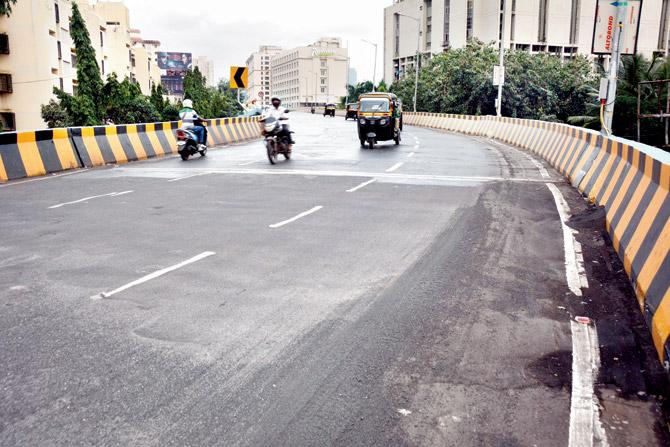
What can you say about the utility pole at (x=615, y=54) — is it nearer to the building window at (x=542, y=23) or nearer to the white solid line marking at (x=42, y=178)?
the white solid line marking at (x=42, y=178)

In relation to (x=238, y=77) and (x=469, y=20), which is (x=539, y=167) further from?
(x=469, y=20)

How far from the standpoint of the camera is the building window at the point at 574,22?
343 ft

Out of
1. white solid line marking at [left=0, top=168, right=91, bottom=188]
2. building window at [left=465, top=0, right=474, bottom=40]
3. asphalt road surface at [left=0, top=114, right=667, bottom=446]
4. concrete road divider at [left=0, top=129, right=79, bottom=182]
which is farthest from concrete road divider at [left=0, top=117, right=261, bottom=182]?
building window at [left=465, top=0, right=474, bottom=40]

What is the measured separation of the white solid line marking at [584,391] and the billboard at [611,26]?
1142cm

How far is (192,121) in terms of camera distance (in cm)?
2112

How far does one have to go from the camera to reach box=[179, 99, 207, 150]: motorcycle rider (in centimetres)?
2072

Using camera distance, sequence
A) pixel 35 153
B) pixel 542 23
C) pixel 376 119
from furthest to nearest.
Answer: pixel 542 23 < pixel 376 119 < pixel 35 153

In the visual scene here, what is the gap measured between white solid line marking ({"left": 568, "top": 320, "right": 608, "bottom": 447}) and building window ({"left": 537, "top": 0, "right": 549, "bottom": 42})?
108 meters

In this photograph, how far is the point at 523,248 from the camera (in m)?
8.30

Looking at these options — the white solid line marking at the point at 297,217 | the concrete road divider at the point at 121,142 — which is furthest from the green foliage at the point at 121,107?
the white solid line marking at the point at 297,217

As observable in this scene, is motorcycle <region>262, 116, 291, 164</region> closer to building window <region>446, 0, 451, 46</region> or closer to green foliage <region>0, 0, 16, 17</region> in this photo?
green foliage <region>0, 0, 16, 17</region>

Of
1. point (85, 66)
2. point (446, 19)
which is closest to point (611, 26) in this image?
point (85, 66)

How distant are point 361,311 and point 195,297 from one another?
4.98ft

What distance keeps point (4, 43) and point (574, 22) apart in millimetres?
86351
